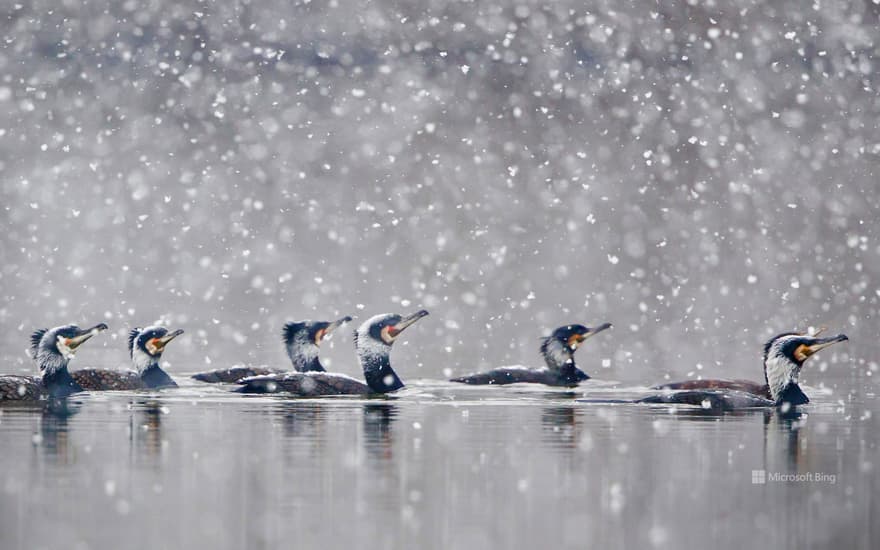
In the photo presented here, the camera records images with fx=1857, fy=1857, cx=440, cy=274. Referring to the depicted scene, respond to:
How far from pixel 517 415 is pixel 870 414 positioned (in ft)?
12.8

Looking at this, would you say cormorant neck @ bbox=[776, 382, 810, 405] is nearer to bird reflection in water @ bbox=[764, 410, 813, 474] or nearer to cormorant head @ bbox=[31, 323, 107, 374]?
bird reflection in water @ bbox=[764, 410, 813, 474]

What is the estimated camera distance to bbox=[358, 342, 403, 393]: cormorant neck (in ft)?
72.9

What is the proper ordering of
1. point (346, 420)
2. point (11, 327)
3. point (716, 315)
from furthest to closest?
point (716, 315), point (11, 327), point (346, 420)

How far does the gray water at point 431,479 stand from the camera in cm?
993

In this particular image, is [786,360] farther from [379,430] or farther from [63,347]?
[63,347]

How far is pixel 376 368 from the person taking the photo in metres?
22.3

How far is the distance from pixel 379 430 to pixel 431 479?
4.32 meters

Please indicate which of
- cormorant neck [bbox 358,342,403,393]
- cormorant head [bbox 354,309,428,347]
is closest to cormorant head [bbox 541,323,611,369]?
cormorant head [bbox 354,309,428,347]

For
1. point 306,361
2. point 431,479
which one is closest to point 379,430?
point 431,479

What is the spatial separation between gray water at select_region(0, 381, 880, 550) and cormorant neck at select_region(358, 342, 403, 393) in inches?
130

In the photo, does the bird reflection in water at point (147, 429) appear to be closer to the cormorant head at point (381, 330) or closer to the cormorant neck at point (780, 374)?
the cormorant head at point (381, 330)

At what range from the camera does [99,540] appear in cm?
962

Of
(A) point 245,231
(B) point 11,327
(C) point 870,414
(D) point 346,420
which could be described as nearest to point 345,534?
(D) point 346,420

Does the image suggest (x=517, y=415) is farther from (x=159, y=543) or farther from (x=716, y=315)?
(x=716, y=315)
